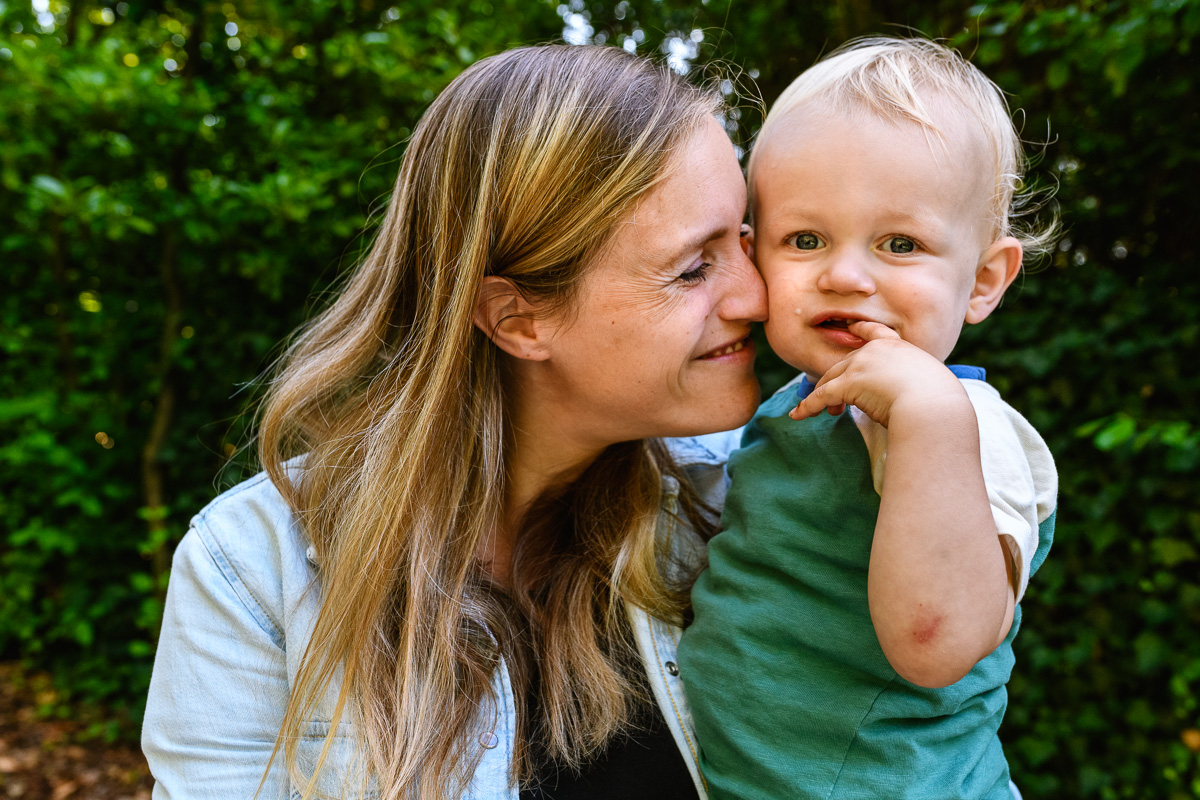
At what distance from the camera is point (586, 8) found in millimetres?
4230

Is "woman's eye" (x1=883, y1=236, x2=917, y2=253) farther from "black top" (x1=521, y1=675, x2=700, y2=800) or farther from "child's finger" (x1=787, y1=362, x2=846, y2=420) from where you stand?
"black top" (x1=521, y1=675, x2=700, y2=800)

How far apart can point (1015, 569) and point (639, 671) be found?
2.53ft

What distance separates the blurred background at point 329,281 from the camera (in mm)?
2293

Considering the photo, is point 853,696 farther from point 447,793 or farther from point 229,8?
point 229,8

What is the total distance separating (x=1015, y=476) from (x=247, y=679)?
1.38m

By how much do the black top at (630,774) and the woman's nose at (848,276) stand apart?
35.8 inches

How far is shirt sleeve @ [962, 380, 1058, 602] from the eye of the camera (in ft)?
3.48

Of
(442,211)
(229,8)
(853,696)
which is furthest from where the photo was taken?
(229,8)

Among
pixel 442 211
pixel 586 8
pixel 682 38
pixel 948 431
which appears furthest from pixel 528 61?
pixel 586 8

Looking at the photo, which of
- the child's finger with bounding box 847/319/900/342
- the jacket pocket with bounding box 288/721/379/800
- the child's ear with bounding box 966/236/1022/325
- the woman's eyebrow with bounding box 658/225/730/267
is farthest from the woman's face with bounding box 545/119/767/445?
the jacket pocket with bounding box 288/721/379/800

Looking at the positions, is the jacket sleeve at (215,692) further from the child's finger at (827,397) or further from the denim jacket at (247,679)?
the child's finger at (827,397)

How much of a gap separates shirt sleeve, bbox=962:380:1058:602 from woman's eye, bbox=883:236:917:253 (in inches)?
10.1

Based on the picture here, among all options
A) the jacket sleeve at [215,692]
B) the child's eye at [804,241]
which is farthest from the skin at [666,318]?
the jacket sleeve at [215,692]

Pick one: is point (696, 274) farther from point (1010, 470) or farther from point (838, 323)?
point (1010, 470)
